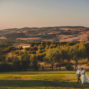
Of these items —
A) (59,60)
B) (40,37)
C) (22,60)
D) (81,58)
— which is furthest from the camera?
(40,37)

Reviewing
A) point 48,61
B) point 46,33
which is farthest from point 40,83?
point 46,33

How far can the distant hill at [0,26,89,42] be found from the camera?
162 metres

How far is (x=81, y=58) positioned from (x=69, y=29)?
401 ft

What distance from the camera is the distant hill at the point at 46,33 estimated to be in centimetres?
16200

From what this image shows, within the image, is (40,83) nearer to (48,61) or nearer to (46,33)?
(48,61)

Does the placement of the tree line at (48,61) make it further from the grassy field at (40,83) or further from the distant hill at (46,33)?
the distant hill at (46,33)

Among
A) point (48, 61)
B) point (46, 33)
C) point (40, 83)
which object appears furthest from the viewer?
point (46, 33)

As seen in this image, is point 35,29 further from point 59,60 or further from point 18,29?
point 59,60

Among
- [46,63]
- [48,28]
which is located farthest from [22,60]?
[48,28]

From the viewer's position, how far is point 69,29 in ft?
596

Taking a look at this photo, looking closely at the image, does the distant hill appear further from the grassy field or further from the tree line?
the grassy field

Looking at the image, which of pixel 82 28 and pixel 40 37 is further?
pixel 82 28

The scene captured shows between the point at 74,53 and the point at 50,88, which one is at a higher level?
the point at 50,88

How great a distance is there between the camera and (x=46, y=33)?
570 feet
